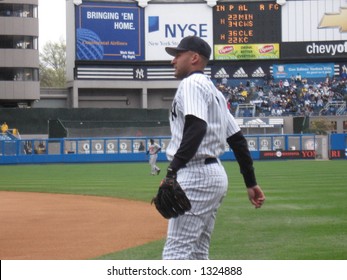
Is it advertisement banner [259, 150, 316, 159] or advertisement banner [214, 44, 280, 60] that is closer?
advertisement banner [259, 150, 316, 159]

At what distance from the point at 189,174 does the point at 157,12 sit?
54.0m


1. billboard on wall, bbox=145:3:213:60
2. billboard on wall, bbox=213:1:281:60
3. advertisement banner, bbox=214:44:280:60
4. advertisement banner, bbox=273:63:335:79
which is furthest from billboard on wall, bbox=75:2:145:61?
advertisement banner, bbox=273:63:335:79

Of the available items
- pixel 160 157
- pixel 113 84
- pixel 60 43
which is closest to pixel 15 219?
pixel 160 157

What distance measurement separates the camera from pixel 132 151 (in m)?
47.5

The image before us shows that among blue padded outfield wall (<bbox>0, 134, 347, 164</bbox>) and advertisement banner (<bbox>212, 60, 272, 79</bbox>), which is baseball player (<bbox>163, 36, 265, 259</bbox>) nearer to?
blue padded outfield wall (<bbox>0, 134, 347, 164</bbox>)

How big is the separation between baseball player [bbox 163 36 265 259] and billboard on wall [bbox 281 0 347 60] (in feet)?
176

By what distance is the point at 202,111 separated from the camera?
18.7 ft

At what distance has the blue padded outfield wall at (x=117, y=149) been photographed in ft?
151

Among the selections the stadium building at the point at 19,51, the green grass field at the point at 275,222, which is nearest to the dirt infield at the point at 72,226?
the green grass field at the point at 275,222

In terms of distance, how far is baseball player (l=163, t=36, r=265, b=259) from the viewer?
5.68 metres

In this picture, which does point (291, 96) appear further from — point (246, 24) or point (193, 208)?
point (193, 208)

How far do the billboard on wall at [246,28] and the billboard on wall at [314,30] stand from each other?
939mm

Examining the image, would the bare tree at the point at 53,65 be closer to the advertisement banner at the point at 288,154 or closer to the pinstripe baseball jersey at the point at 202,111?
the advertisement banner at the point at 288,154

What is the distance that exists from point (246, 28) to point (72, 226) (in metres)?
46.7
